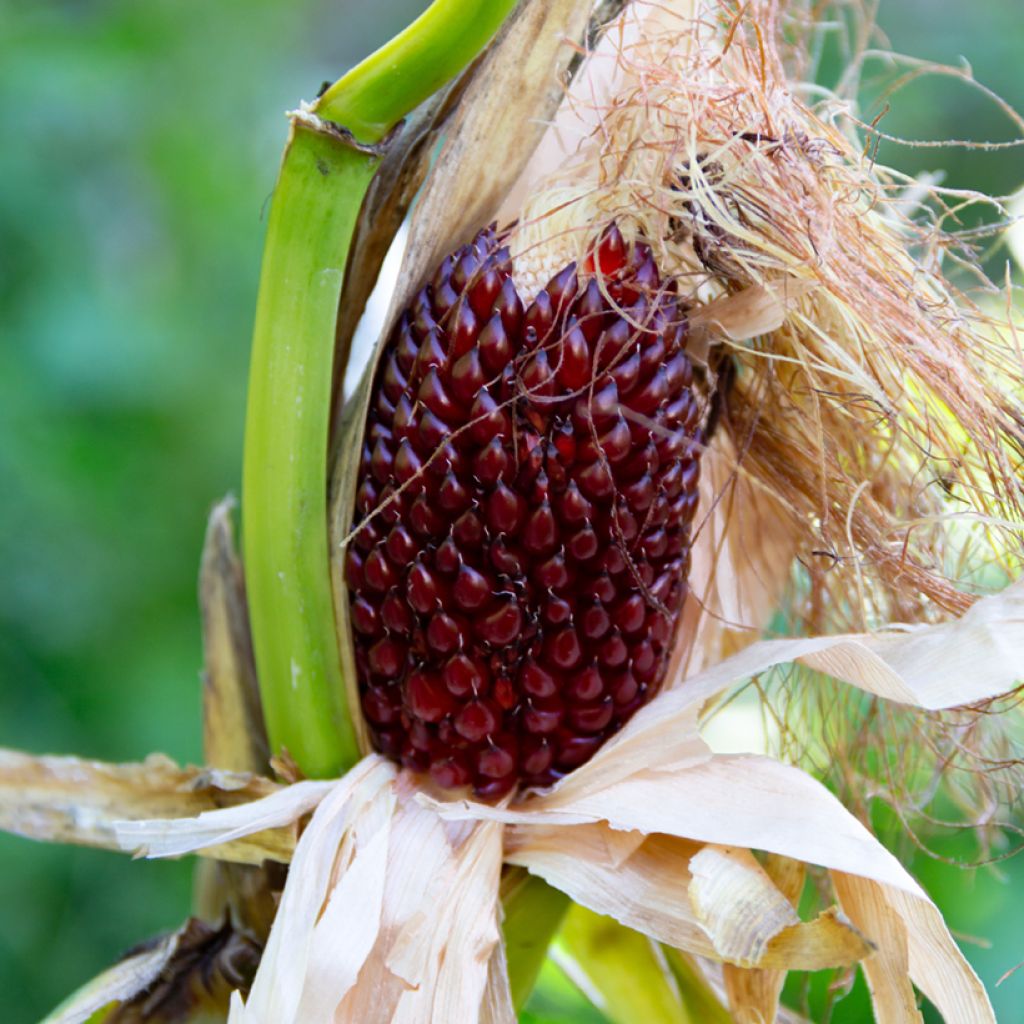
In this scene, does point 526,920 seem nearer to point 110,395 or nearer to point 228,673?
point 228,673

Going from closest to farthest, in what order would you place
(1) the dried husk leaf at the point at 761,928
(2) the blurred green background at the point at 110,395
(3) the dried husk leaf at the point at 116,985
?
1. (1) the dried husk leaf at the point at 761,928
2. (3) the dried husk leaf at the point at 116,985
3. (2) the blurred green background at the point at 110,395

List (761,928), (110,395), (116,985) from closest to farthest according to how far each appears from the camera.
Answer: (761,928)
(116,985)
(110,395)

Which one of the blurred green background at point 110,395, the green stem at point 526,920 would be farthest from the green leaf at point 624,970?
the blurred green background at point 110,395

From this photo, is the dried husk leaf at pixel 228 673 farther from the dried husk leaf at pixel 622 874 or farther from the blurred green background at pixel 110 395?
the blurred green background at pixel 110 395

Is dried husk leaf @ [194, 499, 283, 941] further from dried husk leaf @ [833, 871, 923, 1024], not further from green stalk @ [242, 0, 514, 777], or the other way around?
dried husk leaf @ [833, 871, 923, 1024]

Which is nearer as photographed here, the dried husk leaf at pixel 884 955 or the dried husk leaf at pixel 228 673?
the dried husk leaf at pixel 884 955

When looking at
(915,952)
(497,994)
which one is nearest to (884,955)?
(915,952)
